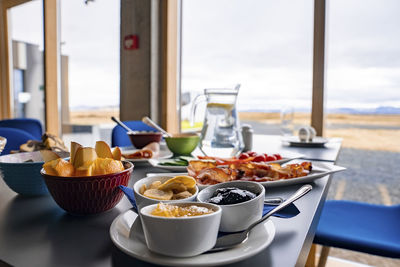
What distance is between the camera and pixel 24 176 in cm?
62

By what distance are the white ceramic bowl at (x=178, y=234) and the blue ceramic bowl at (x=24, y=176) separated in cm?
37

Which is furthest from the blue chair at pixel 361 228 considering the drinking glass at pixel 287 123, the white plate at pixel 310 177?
the drinking glass at pixel 287 123

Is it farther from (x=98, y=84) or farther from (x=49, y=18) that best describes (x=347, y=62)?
(x=49, y=18)

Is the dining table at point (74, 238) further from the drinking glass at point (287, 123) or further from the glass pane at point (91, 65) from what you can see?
the glass pane at point (91, 65)

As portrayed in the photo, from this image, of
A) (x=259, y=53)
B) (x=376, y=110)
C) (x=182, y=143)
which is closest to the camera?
(x=182, y=143)

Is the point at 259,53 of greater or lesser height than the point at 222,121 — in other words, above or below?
above

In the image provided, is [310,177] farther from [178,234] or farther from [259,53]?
[259,53]

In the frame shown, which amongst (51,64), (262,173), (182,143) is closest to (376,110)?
(182,143)

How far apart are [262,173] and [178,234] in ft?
1.45

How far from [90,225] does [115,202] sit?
8 cm

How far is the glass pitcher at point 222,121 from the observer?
3.81ft

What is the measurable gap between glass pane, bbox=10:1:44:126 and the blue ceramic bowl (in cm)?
432

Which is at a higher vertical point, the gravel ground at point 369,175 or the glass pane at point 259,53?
the glass pane at point 259,53

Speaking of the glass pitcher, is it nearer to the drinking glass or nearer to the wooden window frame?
the drinking glass
